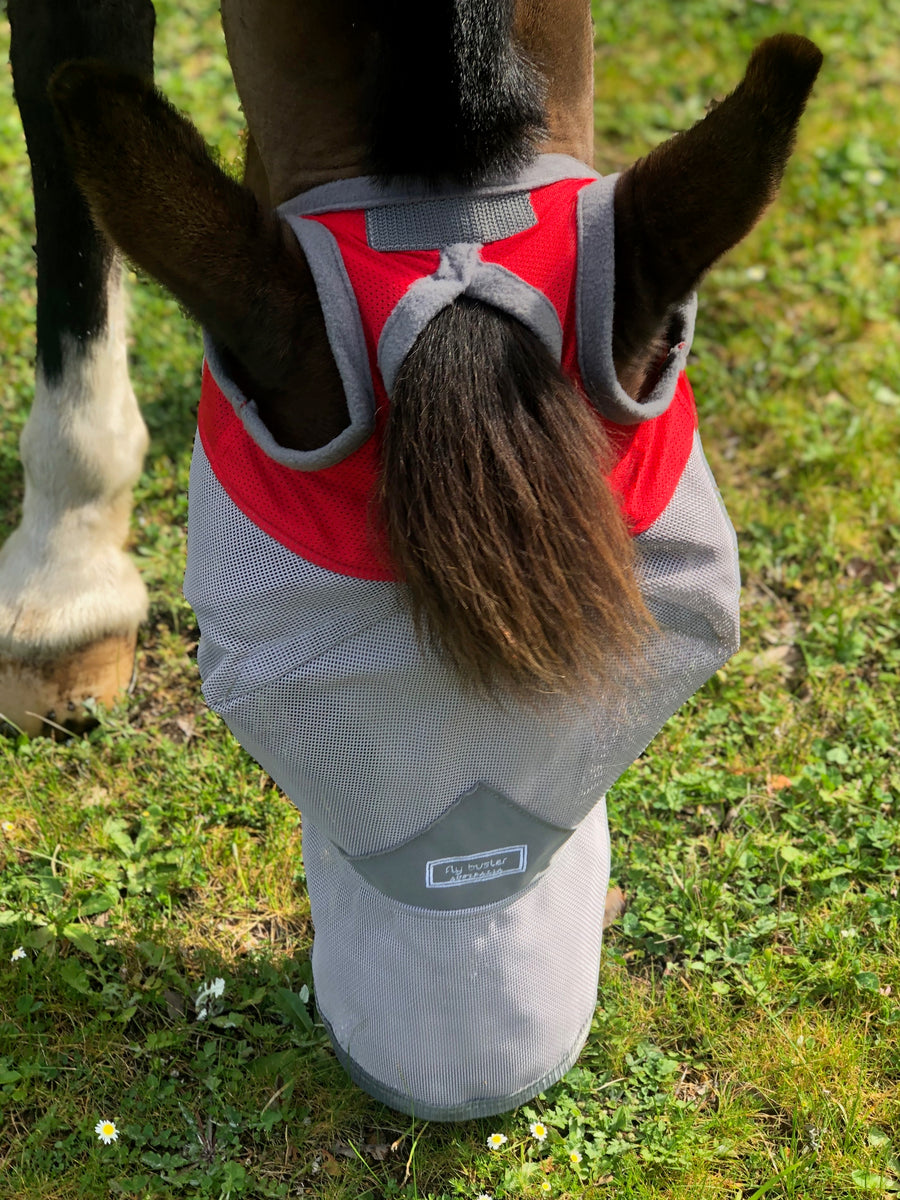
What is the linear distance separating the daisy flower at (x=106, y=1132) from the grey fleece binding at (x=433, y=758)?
36cm

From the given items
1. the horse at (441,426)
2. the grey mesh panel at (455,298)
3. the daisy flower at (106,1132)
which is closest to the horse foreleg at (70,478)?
the horse at (441,426)

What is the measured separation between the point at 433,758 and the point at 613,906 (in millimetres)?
837

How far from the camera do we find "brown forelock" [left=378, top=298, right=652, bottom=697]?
3.28ft

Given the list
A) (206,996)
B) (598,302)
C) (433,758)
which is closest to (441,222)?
(598,302)

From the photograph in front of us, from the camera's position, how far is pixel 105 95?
0.89 m

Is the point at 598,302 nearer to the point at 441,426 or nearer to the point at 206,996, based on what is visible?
the point at 441,426

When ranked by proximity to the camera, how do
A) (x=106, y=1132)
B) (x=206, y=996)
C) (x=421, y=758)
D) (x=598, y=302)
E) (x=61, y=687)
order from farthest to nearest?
(x=61, y=687)
(x=206, y=996)
(x=106, y=1132)
(x=421, y=758)
(x=598, y=302)

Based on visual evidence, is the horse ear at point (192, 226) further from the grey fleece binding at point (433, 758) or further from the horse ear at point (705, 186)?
the horse ear at point (705, 186)

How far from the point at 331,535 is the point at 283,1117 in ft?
3.18

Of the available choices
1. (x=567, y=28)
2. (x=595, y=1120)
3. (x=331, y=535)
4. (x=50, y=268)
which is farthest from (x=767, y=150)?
(x=595, y=1120)

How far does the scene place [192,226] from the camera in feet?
3.11

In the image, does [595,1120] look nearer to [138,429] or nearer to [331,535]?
[331,535]

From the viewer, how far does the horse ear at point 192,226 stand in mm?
899

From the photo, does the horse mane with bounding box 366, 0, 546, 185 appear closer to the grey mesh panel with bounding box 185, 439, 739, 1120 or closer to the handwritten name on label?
the grey mesh panel with bounding box 185, 439, 739, 1120
